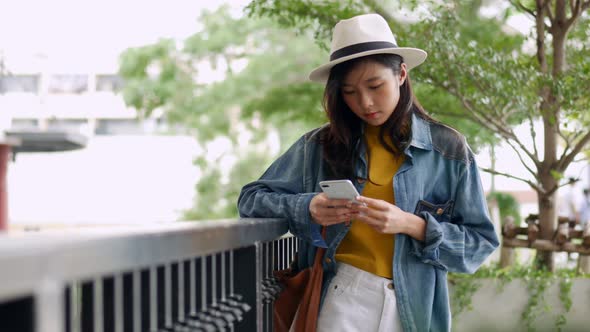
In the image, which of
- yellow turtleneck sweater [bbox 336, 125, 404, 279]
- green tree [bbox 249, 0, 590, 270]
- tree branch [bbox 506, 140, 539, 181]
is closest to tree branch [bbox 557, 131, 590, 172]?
green tree [bbox 249, 0, 590, 270]

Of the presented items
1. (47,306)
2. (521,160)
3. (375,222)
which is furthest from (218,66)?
(47,306)

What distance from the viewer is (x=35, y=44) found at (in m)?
25.3

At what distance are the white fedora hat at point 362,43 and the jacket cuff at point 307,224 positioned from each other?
377mm

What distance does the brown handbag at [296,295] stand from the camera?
2180mm

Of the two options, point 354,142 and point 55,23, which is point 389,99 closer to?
point 354,142

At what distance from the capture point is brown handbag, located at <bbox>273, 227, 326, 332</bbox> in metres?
2.18

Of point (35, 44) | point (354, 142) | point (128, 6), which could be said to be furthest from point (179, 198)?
point (354, 142)

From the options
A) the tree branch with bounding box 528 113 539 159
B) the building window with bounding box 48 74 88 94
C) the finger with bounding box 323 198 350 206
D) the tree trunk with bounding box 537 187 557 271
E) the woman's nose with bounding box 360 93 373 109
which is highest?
the building window with bounding box 48 74 88 94

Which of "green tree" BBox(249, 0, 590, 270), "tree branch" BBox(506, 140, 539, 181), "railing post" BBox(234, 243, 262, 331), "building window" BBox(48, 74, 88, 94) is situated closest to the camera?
"railing post" BBox(234, 243, 262, 331)

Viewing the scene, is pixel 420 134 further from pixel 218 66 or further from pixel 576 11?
pixel 218 66

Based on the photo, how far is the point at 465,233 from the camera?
83.7 inches

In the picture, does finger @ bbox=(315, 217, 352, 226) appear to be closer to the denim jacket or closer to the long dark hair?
the denim jacket

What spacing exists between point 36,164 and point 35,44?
17.4 feet

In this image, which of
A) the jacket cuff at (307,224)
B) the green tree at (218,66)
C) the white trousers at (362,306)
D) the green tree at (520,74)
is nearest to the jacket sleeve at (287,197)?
the jacket cuff at (307,224)
